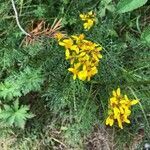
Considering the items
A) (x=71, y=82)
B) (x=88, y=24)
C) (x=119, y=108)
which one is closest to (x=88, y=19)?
(x=88, y=24)

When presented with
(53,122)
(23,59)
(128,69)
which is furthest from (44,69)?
(128,69)

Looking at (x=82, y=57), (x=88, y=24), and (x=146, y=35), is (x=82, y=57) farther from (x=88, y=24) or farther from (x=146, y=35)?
(x=146, y=35)

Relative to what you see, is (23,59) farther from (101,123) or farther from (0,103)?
(101,123)

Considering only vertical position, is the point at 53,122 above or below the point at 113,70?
below

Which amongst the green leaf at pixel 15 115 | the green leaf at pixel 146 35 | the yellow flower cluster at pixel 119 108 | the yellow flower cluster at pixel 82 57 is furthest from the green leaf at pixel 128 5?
the green leaf at pixel 15 115

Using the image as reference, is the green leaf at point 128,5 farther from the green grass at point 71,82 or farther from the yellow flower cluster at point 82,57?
the yellow flower cluster at point 82,57

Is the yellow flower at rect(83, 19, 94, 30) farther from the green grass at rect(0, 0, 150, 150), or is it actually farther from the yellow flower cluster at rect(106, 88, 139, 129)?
the yellow flower cluster at rect(106, 88, 139, 129)
